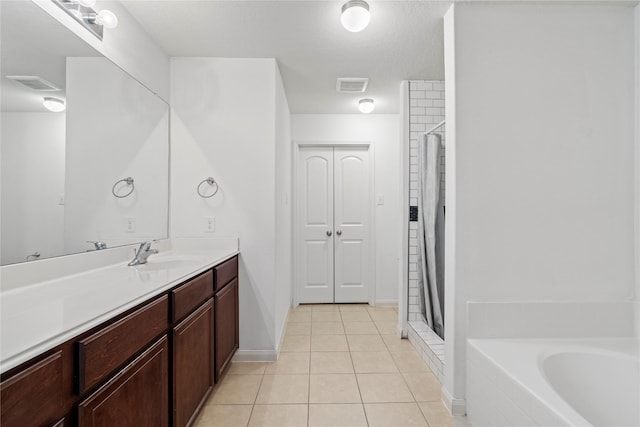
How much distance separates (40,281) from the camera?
52.4 inches

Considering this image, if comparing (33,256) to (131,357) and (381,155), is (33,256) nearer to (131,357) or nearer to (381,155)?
(131,357)

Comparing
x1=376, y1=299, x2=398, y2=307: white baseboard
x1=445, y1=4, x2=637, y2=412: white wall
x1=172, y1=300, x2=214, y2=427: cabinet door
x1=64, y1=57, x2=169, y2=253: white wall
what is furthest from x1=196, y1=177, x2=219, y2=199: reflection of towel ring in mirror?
x1=376, y1=299, x2=398, y2=307: white baseboard

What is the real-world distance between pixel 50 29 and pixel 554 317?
117 inches

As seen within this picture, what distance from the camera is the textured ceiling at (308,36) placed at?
6.12ft

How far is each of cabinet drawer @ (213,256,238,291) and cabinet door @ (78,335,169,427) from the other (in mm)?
645

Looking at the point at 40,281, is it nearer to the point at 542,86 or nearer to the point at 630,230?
the point at 542,86

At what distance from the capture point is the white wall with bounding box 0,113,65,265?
46.7 inches

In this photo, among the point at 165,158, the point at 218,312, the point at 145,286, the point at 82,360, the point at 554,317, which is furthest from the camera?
the point at 165,158

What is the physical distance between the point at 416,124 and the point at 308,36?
131 cm

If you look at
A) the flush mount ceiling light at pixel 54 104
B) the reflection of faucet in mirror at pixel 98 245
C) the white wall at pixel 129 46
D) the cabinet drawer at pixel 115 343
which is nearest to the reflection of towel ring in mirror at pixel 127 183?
the reflection of faucet in mirror at pixel 98 245

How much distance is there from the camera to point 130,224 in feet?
6.53

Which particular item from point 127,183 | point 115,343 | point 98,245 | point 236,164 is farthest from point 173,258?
point 115,343

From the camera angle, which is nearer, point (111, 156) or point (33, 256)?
point (33, 256)

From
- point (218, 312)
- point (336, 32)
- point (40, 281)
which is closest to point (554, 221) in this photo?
point (336, 32)
